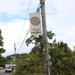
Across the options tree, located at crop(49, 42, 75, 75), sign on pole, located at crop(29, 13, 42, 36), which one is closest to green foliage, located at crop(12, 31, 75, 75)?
tree, located at crop(49, 42, 75, 75)

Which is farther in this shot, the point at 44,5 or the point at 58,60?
the point at 58,60

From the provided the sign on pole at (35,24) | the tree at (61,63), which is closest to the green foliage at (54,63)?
the tree at (61,63)

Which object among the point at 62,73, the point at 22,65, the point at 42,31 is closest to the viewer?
the point at 42,31

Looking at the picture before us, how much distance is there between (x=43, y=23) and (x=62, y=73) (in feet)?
34.6

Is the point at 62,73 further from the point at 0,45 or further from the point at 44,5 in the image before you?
the point at 0,45

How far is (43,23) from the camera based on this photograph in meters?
18.6

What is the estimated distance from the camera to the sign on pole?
58.5 feet

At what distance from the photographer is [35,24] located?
17.9 m

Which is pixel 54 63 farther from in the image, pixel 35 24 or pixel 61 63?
pixel 35 24

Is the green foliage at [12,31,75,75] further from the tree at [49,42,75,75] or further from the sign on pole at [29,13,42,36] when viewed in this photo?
the sign on pole at [29,13,42,36]

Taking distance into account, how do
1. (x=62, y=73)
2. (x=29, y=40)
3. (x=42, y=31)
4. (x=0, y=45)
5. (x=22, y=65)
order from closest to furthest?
(x=42, y=31) → (x=62, y=73) → (x=22, y=65) → (x=29, y=40) → (x=0, y=45)

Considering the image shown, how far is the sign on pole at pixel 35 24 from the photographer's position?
1783 centimetres

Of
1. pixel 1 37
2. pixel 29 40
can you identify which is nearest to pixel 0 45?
pixel 1 37

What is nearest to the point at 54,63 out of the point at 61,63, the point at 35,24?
the point at 61,63
